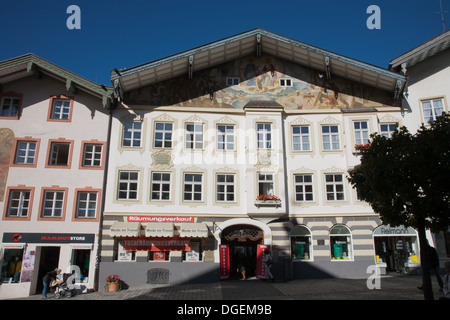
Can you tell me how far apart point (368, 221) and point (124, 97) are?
1659 cm

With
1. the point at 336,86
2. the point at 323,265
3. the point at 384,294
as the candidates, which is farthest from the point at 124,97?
the point at 384,294

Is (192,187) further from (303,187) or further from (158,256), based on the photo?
(303,187)

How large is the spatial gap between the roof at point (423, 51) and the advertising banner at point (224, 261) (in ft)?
50.1

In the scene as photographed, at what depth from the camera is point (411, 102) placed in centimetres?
2162

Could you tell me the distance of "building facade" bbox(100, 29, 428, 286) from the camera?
19.9m

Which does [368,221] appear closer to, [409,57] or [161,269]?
[409,57]

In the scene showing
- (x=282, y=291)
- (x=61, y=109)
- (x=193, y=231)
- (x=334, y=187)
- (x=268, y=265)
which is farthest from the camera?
(x=61, y=109)

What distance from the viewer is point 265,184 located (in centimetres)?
2112

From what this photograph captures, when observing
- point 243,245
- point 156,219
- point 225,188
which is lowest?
point 243,245

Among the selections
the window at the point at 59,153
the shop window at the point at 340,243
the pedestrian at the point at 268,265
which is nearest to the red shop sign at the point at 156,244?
the pedestrian at the point at 268,265

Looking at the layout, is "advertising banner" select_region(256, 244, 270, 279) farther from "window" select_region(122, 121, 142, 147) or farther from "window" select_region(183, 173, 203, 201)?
"window" select_region(122, 121, 142, 147)

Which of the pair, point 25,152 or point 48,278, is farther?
point 25,152

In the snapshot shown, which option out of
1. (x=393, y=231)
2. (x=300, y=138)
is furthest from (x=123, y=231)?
(x=393, y=231)

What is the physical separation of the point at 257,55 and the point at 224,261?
43.8 feet
